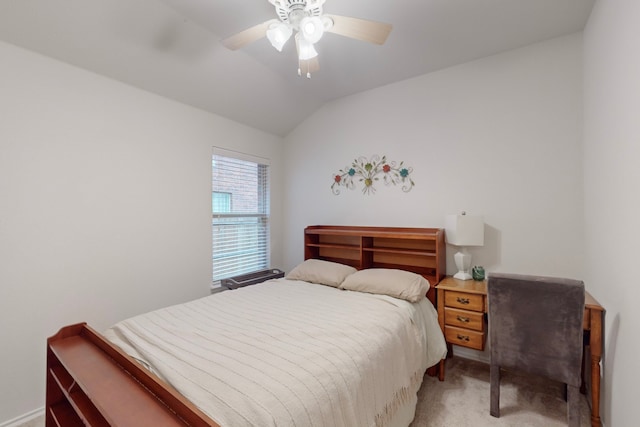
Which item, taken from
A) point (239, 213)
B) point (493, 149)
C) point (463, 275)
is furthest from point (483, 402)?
point (239, 213)

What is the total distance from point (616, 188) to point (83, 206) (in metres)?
3.52

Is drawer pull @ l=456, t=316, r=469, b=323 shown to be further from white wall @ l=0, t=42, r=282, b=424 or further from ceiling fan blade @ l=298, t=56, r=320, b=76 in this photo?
white wall @ l=0, t=42, r=282, b=424

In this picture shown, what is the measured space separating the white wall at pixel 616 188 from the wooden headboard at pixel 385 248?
1.06m

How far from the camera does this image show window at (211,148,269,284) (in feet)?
10.3

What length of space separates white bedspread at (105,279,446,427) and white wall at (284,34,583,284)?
104 centimetres

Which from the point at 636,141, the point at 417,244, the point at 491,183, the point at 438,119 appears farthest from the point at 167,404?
the point at 438,119

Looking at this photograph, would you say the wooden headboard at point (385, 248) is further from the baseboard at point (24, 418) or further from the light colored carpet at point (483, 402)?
the baseboard at point (24, 418)

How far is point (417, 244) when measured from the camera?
9.36 feet

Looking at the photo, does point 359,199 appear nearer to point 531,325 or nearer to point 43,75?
point 531,325

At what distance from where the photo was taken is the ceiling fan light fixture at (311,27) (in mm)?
1443

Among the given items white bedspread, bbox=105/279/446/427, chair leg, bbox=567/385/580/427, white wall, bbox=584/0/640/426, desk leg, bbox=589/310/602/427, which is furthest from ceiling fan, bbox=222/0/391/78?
chair leg, bbox=567/385/580/427

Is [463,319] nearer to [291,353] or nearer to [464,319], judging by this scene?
[464,319]

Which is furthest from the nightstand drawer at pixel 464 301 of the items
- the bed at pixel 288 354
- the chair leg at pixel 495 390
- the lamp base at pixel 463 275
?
the chair leg at pixel 495 390

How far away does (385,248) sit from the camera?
3.05 metres
